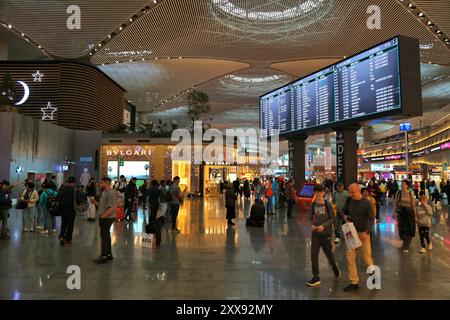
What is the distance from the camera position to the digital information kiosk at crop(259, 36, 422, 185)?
9711 millimetres

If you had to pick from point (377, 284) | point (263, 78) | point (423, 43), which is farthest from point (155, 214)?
point (263, 78)

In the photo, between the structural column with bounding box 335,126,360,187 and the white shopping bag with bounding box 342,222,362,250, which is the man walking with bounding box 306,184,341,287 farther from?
the structural column with bounding box 335,126,360,187

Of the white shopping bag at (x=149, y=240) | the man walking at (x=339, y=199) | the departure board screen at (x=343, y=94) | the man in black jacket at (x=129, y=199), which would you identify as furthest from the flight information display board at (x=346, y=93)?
the man in black jacket at (x=129, y=199)

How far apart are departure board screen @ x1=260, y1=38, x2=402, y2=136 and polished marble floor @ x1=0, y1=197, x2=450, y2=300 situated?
4014mm

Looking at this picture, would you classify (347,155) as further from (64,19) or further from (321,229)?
(64,19)

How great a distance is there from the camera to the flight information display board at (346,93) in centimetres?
990

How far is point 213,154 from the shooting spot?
26.5 meters

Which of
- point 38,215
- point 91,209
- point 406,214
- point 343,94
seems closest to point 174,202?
point 38,215

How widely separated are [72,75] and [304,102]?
1854 cm

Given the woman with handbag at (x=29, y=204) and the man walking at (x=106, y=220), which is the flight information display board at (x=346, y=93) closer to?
the man walking at (x=106, y=220)

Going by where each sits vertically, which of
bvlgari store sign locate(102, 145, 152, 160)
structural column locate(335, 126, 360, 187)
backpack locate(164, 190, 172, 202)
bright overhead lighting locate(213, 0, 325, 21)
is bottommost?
backpack locate(164, 190, 172, 202)

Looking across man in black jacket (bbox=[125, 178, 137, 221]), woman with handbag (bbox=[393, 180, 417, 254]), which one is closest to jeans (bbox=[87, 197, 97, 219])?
man in black jacket (bbox=[125, 178, 137, 221])

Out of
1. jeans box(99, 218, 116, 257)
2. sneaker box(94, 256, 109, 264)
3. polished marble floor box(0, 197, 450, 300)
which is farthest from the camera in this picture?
jeans box(99, 218, 116, 257)

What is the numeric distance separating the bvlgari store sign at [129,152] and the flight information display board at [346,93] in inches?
490
